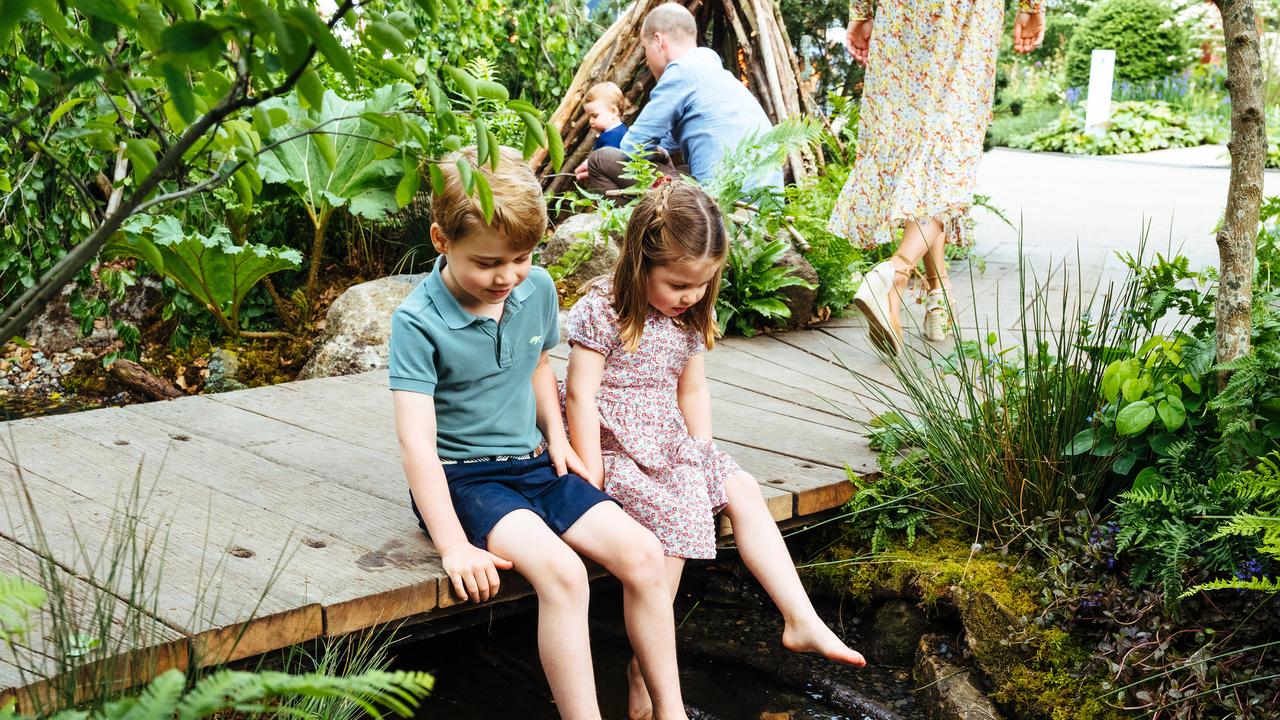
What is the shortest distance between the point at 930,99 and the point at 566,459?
2734mm

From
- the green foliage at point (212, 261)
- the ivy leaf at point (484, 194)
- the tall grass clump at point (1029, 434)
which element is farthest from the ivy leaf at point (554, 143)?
the green foliage at point (212, 261)

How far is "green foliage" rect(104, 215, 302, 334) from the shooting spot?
4238mm

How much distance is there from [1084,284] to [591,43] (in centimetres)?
392

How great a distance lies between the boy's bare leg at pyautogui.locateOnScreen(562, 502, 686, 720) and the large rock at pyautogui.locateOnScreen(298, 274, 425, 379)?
228cm

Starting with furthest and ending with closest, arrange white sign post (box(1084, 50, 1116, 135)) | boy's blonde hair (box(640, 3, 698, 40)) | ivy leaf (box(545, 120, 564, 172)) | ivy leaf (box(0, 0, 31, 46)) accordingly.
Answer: white sign post (box(1084, 50, 1116, 135))
boy's blonde hair (box(640, 3, 698, 40))
ivy leaf (box(545, 120, 564, 172))
ivy leaf (box(0, 0, 31, 46))

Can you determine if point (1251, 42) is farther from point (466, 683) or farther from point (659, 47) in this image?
point (659, 47)

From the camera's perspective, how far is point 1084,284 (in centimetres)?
598

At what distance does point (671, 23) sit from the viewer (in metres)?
5.77

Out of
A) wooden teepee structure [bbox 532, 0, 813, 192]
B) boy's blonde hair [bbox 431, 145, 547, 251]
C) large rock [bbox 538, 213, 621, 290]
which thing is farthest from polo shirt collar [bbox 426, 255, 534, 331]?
wooden teepee structure [bbox 532, 0, 813, 192]

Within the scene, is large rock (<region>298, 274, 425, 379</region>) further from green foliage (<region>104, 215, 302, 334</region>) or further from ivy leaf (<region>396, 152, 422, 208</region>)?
ivy leaf (<region>396, 152, 422, 208</region>)

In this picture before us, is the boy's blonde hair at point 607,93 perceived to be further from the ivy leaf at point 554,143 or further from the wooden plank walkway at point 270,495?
the ivy leaf at point 554,143

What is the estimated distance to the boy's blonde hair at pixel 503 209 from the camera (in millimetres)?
2348

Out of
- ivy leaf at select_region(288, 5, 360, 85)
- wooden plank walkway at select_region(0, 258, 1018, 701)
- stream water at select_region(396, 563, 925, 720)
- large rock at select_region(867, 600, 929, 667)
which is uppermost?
ivy leaf at select_region(288, 5, 360, 85)

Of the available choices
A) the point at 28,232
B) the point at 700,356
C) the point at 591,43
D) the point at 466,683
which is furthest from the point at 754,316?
the point at 591,43
